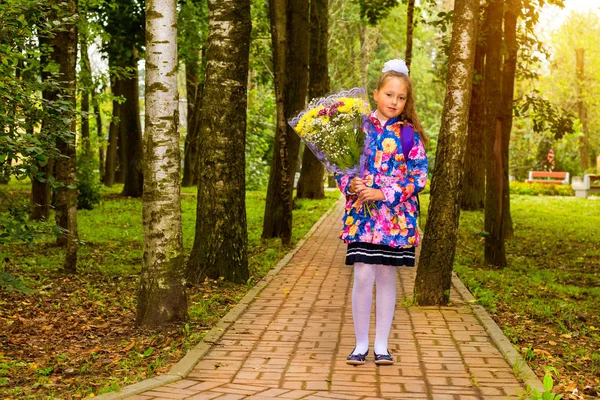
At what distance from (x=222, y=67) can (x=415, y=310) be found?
3.87 m

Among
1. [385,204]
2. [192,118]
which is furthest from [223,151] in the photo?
[192,118]

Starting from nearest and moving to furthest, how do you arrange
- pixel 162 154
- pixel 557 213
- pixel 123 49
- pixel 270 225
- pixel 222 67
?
pixel 162 154 < pixel 222 67 < pixel 270 225 < pixel 123 49 < pixel 557 213

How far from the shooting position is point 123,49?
74.7 ft

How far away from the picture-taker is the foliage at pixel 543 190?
3764 cm

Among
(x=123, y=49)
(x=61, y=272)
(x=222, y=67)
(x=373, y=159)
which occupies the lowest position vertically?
(x=61, y=272)

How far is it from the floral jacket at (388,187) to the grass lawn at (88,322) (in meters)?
1.91

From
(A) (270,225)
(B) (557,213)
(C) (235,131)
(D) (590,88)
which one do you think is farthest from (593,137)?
(C) (235,131)

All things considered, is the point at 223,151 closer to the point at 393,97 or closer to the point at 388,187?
the point at 393,97

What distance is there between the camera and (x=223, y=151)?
412 inches

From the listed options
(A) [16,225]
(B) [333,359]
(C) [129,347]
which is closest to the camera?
(B) [333,359]

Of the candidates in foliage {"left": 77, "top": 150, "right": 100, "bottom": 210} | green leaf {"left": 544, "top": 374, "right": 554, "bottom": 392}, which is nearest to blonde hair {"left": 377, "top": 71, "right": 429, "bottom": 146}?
green leaf {"left": 544, "top": 374, "right": 554, "bottom": 392}

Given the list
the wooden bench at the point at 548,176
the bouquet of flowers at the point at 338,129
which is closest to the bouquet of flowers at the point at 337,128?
the bouquet of flowers at the point at 338,129

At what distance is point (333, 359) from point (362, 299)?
1.91 ft

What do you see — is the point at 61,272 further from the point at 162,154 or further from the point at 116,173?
the point at 116,173
